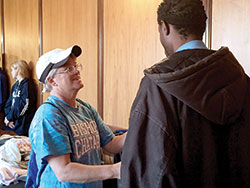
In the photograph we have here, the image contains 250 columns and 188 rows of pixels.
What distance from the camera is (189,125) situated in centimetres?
86

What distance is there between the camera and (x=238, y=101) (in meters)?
0.89

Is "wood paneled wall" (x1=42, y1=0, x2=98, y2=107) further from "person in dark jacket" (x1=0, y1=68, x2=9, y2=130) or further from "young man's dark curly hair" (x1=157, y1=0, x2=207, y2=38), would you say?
"young man's dark curly hair" (x1=157, y1=0, x2=207, y2=38)

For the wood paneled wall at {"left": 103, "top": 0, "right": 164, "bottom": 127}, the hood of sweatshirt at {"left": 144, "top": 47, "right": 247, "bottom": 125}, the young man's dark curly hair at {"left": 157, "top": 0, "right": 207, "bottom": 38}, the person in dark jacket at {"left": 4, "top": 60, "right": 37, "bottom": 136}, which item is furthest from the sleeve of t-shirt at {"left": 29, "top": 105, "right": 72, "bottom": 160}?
the person in dark jacket at {"left": 4, "top": 60, "right": 37, "bottom": 136}

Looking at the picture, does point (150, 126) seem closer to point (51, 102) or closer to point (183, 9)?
point (183, 9)

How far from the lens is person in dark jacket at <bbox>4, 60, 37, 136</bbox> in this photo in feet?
14.1

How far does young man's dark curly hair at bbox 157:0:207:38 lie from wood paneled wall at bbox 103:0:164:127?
5.64ft

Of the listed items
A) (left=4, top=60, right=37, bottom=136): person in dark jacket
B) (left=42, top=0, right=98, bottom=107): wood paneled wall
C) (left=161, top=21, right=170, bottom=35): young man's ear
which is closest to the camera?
(left=161, top=21, right=170, bottom=35): young man's ear

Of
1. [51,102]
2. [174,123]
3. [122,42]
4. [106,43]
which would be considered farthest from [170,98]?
[106,43]

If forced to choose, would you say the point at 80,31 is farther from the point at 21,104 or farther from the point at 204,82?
the point at 204,82

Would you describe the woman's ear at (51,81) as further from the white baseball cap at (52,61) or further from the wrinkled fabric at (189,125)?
the wrinkled fabric at (189,125)

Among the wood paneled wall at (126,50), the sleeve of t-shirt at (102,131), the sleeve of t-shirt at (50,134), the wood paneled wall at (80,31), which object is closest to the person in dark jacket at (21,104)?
the wood paneled wall at (80,31)

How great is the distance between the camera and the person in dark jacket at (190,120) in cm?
85

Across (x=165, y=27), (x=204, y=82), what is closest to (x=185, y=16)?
(x=165, y=27)

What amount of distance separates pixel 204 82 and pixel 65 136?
71 cm
